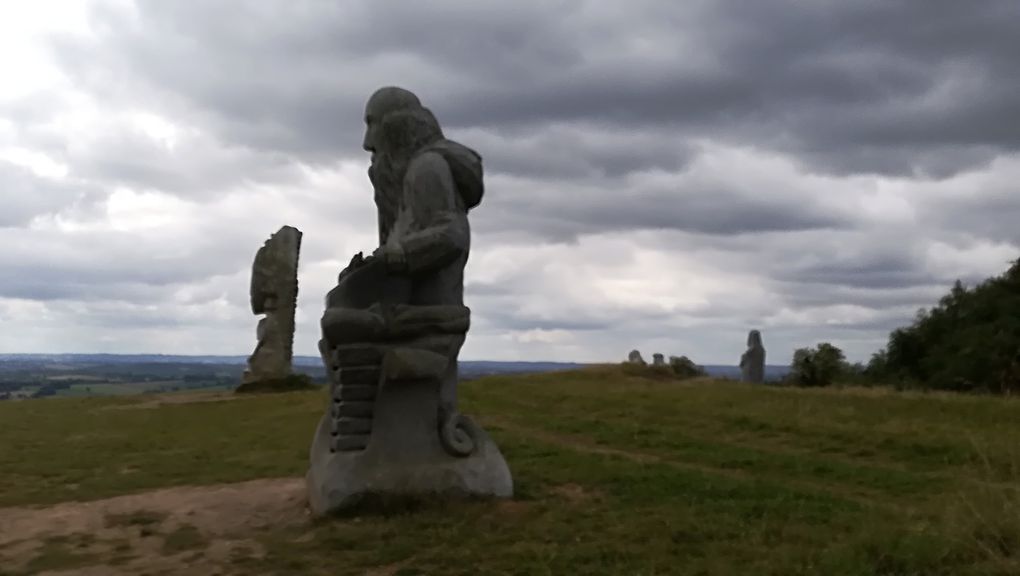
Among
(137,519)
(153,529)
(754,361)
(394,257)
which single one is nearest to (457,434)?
(394,257)

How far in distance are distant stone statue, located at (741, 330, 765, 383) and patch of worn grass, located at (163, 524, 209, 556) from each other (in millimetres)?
22262

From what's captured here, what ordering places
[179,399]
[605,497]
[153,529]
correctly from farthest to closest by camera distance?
[179,399] < [605,497] < [153,529]

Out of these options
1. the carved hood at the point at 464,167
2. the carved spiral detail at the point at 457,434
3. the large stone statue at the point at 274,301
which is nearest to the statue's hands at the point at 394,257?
the carved hood at the point at 464,167

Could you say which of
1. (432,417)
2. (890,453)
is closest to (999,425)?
(890,453)

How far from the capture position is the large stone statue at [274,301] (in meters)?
23.4

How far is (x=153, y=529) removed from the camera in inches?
303

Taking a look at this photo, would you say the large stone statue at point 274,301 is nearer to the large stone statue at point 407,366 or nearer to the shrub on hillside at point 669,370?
the shrub on hillside at point 669,370

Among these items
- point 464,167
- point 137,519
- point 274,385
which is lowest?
point 137,519

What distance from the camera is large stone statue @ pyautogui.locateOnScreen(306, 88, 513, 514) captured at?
7945 millimetres

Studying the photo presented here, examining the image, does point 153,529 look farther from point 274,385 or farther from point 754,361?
point 754,361

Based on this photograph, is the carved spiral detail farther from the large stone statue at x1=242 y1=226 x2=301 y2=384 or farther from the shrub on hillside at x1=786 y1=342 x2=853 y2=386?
the shrub on hillside at x1=786 y1=342 x2=853 y2=386

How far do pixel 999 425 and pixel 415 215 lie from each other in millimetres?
9617

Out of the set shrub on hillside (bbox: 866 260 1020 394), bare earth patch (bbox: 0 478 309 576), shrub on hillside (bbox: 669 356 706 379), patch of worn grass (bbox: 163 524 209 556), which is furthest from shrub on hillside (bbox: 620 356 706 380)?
patch of worn grass (bbox: 163 524 209 556)

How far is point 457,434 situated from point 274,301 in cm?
1608
